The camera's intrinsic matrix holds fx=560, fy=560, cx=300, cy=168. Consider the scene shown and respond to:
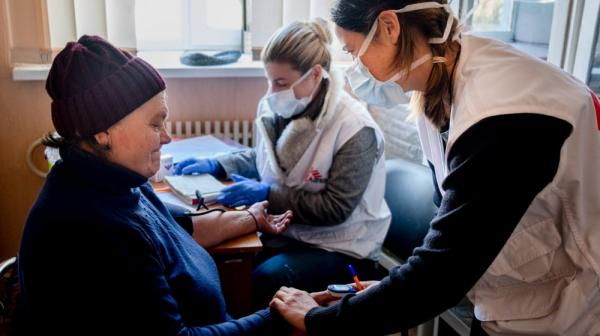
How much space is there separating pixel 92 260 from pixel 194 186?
3.12ft

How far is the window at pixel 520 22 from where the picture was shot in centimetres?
184

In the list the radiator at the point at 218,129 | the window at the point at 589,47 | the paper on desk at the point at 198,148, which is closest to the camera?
the window at the point at 589,47

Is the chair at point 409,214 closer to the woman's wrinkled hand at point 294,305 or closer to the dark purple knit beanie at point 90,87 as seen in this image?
the woman's wrinkled hand at point 294,305

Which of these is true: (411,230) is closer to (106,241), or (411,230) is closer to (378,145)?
(378,145)

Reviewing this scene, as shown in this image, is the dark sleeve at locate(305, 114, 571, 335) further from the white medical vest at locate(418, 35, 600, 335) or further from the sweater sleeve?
the sweater sleeve

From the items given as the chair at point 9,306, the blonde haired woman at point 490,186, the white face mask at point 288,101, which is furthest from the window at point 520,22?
the chair at point 9,306

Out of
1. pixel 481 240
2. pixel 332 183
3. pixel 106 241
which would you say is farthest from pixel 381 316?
Answer: pixel 332 183

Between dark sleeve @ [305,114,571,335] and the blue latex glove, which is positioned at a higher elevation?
dark sleeve @ [305,114,571,335]

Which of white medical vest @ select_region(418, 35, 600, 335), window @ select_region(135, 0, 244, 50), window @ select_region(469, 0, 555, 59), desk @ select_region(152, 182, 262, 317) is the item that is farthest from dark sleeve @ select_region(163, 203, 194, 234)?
window @ select_region(135, 0, 244, 50)

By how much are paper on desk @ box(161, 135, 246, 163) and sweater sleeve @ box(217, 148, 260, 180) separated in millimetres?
73

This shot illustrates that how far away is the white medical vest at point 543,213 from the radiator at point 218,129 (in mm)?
1668

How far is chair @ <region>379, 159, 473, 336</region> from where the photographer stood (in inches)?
75.1

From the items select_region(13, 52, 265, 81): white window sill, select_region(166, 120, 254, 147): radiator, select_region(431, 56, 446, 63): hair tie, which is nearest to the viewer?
select_region(431, 56, 446, 63): hair tie

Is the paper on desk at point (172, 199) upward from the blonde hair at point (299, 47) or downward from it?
downward
